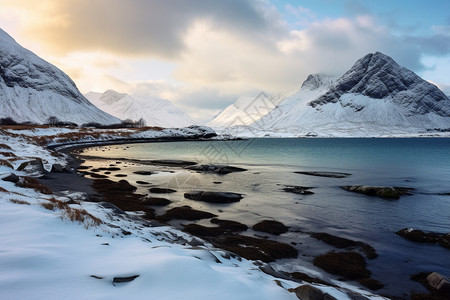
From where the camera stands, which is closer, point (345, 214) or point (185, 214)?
point (185, 214)

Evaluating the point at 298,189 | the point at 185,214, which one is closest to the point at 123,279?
the point at 185,214

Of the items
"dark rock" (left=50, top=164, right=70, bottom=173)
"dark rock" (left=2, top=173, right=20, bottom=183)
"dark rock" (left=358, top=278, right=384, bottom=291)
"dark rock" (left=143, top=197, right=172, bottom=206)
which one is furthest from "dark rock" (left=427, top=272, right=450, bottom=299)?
"dark rock" (left=50, top=164, right=70, bottom=173)

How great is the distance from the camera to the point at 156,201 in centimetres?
2088

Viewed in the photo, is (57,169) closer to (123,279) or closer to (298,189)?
(298,189)

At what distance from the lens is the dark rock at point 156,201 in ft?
67.3

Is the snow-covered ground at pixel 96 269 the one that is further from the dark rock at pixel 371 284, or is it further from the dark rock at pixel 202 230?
the dark rock at pixel 202 230

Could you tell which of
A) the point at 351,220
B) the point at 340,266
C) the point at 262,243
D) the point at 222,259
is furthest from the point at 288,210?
the point at 222,259

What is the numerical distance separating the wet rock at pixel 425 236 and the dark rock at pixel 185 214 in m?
11.6

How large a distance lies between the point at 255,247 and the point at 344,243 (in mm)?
4957

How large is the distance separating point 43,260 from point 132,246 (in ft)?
9.17

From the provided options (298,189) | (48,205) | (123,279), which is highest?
(48,205)

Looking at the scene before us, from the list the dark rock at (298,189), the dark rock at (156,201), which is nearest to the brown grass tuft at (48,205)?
the dark rock at (156,201)

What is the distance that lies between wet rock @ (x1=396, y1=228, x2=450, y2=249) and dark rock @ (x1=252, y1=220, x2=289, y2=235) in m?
6.72

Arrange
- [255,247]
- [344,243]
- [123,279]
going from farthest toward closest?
1. [344,243]
2. [255,247]
3. [123,279]
